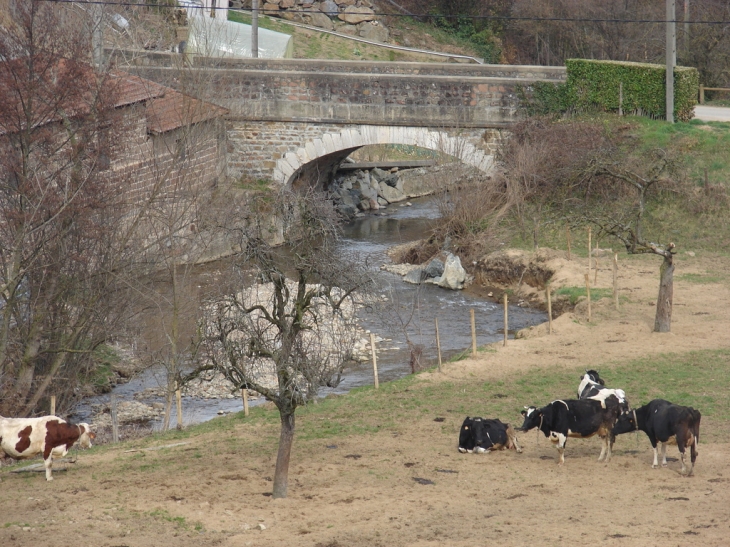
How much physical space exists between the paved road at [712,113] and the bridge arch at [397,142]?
695cm

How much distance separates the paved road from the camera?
32.8m

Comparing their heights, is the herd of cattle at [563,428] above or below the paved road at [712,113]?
below

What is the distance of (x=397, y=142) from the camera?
32.4 metres

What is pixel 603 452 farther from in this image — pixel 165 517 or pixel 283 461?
pixel 165 517

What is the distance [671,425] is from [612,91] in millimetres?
21710

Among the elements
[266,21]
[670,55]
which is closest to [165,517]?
[670,55]

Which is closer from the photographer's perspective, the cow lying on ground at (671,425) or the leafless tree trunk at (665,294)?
the cow lying on ground at (671,425)

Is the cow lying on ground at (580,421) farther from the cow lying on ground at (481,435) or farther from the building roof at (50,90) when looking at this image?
the building roof at (50,90)

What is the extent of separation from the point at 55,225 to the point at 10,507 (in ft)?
23.2

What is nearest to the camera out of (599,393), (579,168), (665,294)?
(599,393)

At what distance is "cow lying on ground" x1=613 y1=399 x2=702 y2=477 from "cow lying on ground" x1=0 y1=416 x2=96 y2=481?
738cm

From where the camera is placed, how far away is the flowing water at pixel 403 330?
1972 centimetres

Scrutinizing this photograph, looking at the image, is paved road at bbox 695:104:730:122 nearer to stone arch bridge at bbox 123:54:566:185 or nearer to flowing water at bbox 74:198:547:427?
stone arch bridge at bbox 123:54:566:185

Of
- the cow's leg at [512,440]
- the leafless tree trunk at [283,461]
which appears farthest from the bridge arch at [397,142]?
the leafless tree trunk at [283,461]
